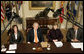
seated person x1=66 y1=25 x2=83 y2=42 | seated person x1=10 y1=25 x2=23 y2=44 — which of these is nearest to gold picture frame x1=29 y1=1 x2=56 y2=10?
seated person x1=66 y1=25 x2=83 y2=42

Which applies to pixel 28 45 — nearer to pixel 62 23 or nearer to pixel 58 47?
pixel 58 47

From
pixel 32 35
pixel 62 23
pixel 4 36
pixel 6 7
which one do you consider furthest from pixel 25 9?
pixel 32 35

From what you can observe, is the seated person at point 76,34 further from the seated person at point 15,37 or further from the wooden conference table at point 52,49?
the seated person at point 15,37

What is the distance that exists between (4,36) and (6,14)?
0.98 m

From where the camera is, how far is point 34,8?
607cm

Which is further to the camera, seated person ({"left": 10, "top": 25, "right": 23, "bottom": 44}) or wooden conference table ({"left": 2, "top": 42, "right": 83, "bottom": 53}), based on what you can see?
seated person ({"left": 10, "top": 25, "right": 23, "bottom": 44})

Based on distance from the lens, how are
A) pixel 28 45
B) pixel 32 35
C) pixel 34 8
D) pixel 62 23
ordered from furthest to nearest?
pixel 62 23 < pixel 34 8 < pixel 32 35 < pixel 28 45

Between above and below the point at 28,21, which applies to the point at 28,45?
below

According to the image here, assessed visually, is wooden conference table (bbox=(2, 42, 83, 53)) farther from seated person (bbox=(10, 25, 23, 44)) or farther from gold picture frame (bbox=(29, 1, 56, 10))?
gold picture frame (bbox=(29, 1, 56, 10))

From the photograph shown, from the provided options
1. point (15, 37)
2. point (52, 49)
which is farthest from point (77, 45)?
point (15, 37)

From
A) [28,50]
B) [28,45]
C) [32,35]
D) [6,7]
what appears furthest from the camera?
[6,7]

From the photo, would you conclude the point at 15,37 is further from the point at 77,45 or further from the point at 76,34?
the point at 76,34

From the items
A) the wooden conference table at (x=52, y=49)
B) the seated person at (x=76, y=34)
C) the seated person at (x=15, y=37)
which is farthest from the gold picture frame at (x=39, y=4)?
the wooden conference table at (x=52, y=49)

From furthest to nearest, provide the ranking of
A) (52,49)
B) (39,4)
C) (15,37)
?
(39,4) < (15,37) < (52,49)
